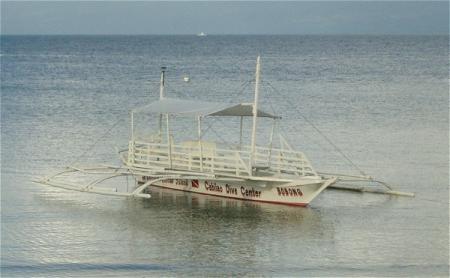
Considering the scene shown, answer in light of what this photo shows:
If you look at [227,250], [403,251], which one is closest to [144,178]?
[227,250]

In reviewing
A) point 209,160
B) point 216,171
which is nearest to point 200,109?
point 209,160

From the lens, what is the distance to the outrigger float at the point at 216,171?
92.3ft

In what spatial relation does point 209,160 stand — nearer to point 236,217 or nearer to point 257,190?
point 257,190

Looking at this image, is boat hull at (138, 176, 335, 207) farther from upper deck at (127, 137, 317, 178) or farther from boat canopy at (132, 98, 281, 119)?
boat canopy at (132, 98, 281, 119)

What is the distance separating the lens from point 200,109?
29.7 meters

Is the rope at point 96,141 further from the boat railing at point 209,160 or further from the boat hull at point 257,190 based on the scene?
the boat hull at point 257,190

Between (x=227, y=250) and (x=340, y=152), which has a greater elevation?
(x=340, y=152)

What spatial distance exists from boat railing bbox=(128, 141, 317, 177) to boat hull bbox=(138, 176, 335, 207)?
1.52 ft

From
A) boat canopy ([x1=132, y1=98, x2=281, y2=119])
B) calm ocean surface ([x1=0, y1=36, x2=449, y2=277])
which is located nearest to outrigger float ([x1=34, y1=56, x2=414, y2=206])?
boat canopy ([x1=132, y1=98, x2=281, y2=119])

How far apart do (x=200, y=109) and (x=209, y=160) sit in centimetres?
152

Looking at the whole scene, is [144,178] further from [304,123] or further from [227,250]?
[304,123]

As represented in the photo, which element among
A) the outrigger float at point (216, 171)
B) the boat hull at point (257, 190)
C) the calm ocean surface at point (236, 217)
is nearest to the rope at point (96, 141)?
the calm ocean surface at point (236, 217)

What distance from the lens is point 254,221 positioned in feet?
87.0

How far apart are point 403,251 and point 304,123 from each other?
24668 millimetres
